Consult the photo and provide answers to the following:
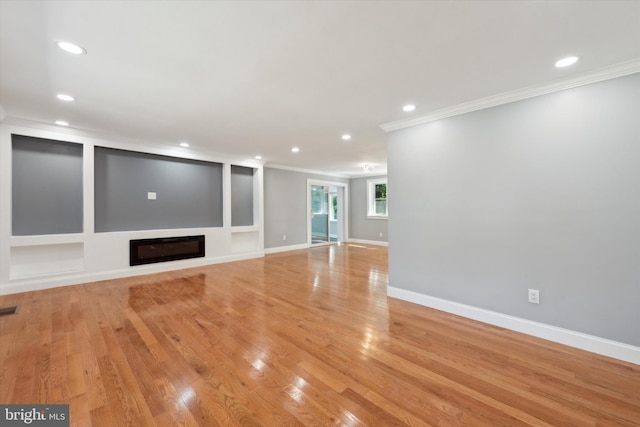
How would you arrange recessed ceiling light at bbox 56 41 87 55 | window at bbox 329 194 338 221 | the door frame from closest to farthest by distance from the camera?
recessed ceiling light at bbox 56 41 87 55 < the door frame < window at bbox 329 194 338 221

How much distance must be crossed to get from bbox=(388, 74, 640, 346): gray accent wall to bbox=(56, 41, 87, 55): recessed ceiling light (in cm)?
328

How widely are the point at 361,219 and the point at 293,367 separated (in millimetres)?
7121

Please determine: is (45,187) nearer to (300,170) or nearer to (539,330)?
(300,170)

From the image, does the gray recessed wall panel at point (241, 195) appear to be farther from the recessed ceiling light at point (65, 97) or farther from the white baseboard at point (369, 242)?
the white baseboard at point (369, 242)

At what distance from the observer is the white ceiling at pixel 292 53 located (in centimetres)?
149

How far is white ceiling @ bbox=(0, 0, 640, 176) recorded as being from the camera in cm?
149

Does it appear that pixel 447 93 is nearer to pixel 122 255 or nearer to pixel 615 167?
pixel 615 167

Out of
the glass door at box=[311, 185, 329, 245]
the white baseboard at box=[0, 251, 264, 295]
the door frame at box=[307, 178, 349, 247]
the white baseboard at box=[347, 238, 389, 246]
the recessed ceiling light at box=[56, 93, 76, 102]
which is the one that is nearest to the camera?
the recessed ceiling light at box=[56, 93, 76, 102]

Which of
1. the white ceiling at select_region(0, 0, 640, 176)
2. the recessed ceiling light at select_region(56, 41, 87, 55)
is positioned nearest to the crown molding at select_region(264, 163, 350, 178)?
the white ceiling at select_region(0, 0, 640, 176)

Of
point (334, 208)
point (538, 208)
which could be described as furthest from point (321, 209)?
point (538, 208)

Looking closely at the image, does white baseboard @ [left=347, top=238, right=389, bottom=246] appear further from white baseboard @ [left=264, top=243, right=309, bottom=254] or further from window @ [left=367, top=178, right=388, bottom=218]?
white baseboard @ [left=264, top=243, right=309, bottom=254]

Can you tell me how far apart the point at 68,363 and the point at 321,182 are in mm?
6898

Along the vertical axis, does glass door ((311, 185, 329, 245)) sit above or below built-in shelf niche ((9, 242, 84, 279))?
above

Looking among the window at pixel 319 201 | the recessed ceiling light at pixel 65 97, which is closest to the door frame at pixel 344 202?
the window at pixel 319 201
